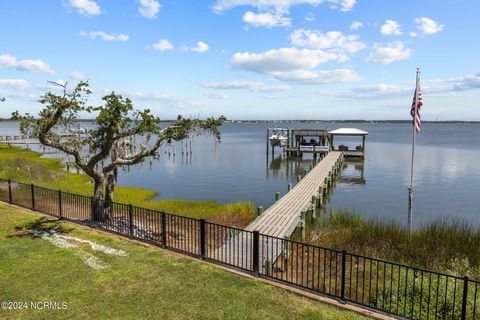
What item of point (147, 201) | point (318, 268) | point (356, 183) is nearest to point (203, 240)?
point (318, 268)

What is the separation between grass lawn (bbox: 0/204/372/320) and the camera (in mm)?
8055

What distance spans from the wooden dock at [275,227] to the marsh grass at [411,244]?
1.60 meters

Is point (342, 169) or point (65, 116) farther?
point (342, 169)

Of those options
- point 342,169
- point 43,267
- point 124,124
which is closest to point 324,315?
point 43,267

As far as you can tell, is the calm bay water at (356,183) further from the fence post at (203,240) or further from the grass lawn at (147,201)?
the fence post at (203,240)

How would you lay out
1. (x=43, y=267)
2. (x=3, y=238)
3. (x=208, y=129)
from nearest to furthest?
(x=43, y=267) → (x=3, y=238) → (x=208, y=129)

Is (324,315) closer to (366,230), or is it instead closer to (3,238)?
(366,230)

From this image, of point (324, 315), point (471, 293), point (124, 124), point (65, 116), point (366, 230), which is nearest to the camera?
point (324, 315)

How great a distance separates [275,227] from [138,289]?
9.18 meters

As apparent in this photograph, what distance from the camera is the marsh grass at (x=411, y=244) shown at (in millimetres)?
13609

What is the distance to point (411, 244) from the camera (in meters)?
15.2

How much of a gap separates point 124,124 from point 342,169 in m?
39.2

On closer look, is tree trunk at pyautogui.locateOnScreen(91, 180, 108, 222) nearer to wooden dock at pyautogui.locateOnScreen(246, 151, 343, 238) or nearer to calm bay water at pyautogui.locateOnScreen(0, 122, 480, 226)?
wooden dock at pyautogui.locateOnScreen(246, 151, 343, 238)

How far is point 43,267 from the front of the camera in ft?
33.9
